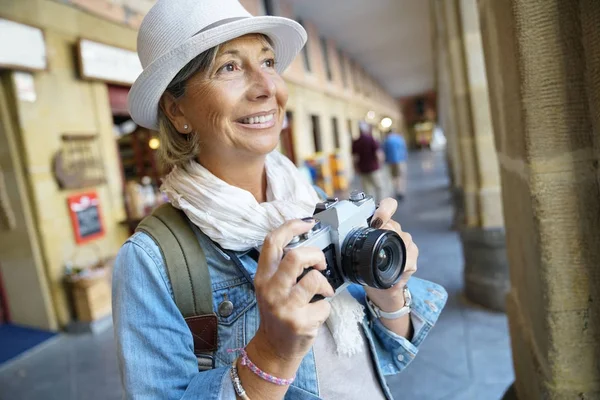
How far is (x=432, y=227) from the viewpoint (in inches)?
254

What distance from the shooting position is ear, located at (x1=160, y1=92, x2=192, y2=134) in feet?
3.77

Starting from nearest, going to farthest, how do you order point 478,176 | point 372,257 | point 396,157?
point 372,257 → point 478,176 → point 396,157

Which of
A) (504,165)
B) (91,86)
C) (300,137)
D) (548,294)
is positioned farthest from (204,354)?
(300,137)

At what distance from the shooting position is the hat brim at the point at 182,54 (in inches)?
39.9

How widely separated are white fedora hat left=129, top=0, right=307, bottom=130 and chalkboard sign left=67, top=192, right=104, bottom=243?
12.3 ft

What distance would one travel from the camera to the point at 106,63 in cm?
474

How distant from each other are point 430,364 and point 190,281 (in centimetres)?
235

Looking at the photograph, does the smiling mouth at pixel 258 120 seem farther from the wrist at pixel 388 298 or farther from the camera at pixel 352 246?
the wrist at pixel 388 298

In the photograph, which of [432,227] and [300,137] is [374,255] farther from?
[300,137]

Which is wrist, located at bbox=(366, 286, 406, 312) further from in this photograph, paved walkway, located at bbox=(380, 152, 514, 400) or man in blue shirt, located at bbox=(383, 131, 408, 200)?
man in blue shirt, located at bbox=(383, 131, 408, 200)

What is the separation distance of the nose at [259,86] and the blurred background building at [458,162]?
0.42 metres

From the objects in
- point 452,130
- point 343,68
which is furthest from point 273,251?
point 343,68

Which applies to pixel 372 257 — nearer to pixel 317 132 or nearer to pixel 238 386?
pixel 238 386

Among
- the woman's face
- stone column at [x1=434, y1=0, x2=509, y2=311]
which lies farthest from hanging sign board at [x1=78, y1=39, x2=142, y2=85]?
the woman's face
